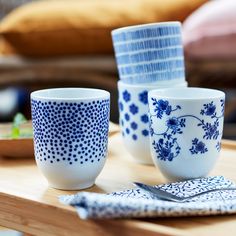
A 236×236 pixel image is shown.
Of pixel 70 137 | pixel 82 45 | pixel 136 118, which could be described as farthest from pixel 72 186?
pixel 82 45

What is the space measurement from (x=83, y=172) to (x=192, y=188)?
0.41 feet

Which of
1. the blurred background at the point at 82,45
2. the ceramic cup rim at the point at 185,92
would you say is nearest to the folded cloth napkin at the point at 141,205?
the ceramic cup rim at the point at 185,92

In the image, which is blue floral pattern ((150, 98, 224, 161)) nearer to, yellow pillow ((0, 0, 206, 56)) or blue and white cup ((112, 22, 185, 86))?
blue and white cup ((112, 22, 185, 86))

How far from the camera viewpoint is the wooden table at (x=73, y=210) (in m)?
0.51

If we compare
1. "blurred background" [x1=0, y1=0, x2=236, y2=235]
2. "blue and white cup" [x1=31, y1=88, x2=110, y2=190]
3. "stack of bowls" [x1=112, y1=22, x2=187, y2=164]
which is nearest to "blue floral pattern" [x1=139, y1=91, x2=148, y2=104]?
"stack of bowls" [x1=112, y1=22, x2=187, y2=164]

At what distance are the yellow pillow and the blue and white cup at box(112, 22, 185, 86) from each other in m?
0.67

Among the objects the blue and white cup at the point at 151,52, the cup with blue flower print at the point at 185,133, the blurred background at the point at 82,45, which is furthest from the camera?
the blurred background at the point at 82,45

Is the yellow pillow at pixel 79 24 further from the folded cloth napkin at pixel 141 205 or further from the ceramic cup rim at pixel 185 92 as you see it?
the folded cloth napkin at pixel 141 205

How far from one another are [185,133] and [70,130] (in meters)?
0.13

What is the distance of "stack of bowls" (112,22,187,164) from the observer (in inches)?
29.1

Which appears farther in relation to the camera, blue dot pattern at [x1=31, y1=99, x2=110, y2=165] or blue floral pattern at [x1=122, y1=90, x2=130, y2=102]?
blue floral pattern at [x1=122, y1=90, x2=130, y2=102]

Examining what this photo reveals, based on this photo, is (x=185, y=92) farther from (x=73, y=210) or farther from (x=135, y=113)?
(x=73, y=210)

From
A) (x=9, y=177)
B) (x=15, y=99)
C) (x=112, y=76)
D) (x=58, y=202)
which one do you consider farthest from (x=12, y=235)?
(x=15, y=99)

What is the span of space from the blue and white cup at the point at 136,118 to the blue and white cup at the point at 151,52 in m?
0.01
